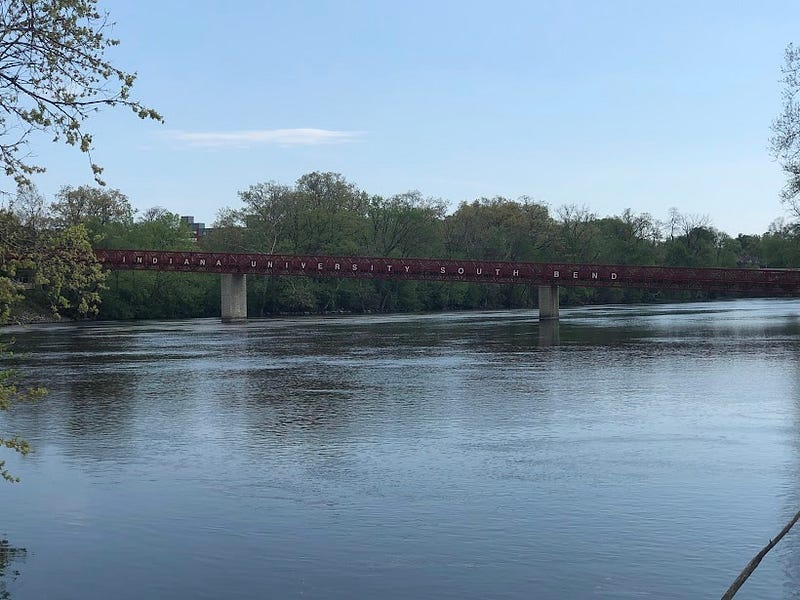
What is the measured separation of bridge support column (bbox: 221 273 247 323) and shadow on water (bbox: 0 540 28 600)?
99771mm

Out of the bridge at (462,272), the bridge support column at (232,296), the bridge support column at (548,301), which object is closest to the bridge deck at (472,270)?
the bridge at (462,272)

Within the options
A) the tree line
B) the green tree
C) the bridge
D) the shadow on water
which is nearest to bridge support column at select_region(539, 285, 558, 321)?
the bridge

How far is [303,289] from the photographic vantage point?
131000 mm

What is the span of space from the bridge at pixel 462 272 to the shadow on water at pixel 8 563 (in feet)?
298

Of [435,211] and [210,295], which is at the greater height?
[435,211]

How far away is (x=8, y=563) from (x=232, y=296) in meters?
102

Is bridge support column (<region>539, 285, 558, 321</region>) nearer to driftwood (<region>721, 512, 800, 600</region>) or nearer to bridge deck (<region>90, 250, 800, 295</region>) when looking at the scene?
bridge deck (<region>90, 250, 800, 295</region>)

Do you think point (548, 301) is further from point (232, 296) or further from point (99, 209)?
point (99, 209)

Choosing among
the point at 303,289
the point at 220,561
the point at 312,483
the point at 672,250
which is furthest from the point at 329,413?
the point at 672,250

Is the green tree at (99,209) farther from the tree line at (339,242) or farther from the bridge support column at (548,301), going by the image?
the bridge support column at (548,301)

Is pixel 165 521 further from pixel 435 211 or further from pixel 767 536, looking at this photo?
pixel 435 211

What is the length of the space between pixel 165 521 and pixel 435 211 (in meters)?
145

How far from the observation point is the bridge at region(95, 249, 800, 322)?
108 metres

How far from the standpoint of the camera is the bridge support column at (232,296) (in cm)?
11638
